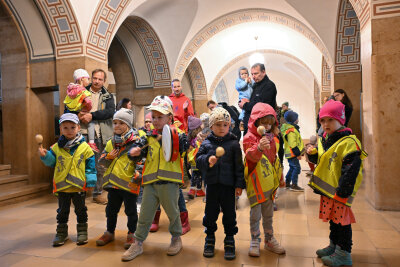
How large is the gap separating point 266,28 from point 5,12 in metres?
8.63

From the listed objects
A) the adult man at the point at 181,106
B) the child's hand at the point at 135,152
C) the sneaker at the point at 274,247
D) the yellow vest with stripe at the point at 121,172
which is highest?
the adult man at the point at 181,106

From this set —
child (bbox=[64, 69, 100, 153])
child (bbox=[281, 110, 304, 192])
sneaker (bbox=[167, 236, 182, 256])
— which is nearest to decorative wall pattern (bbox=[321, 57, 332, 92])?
child (bbox=[281, 110, 304, 192])

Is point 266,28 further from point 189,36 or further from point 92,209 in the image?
point 92,209

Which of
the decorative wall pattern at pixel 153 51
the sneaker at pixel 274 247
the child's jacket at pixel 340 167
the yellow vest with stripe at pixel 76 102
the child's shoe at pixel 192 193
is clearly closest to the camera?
the child's jacket at pixel 340 167

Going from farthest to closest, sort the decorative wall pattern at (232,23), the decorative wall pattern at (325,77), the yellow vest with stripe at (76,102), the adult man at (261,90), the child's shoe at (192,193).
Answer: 1. the decorative wall pattern at (325,77)
2. the decorative wall pattern at (232,23)
3. the child's shoe at (192,193)
4. the yellow vest with stripe at (76,102)
5. the adult man at (261,90)

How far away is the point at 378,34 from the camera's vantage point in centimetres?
374

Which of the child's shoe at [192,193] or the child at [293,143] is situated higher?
the child at [293,143]

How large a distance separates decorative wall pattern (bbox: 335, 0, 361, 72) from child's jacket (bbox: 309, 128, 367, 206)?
5709mm

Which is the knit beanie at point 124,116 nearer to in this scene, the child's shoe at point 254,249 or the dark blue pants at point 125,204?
the dark blue pants at point 125,204

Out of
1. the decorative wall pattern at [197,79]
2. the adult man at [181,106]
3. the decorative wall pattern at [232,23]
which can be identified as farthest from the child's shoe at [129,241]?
the decorative wall pattern at [197,79]

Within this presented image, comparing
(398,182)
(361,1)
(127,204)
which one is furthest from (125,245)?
(361,1)

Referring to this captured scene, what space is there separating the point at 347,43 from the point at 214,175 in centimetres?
651

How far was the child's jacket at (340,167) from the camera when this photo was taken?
2115 millimetres

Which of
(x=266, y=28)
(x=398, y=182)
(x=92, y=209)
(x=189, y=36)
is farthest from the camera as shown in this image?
(x=266, y=28)
